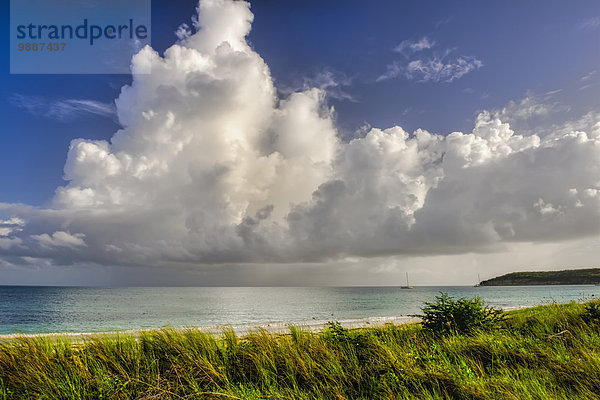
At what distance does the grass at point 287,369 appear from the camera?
4.52 m

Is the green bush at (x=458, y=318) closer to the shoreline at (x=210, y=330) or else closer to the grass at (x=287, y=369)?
the grass at (x=287, y=369)

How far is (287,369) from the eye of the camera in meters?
5.36

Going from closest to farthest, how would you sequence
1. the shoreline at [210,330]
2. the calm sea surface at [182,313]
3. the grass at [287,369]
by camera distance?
the grass at [287,369] < the shoreline at [210,330] < the calm sea surface at [182,313]

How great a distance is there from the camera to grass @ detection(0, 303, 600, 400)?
4.52 m

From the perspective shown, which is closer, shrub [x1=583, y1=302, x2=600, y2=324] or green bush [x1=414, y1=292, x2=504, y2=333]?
green bush [x1=414, y1=292, x2=504, y2=333]

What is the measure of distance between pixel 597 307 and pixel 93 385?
1141 centimetres

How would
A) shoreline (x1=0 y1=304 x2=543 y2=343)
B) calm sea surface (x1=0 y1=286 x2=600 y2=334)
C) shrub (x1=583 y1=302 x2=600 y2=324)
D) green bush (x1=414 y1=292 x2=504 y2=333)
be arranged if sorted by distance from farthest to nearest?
calm sea surface (x1=0 y1=286 x2=600 y2=334) < shrub (x1=583 y1=302 x2=600 y2=324) < green bush (x1=414 y1=292 x2=504 y2=333) < shoreline (x1=0 y1=304 x2=543 y2=343)

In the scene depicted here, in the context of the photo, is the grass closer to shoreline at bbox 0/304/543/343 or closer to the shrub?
shoreline at bbox 0/304/543/343

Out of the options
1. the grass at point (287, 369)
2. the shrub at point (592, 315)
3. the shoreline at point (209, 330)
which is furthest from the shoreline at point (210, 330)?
the shrub at point (592, 315)

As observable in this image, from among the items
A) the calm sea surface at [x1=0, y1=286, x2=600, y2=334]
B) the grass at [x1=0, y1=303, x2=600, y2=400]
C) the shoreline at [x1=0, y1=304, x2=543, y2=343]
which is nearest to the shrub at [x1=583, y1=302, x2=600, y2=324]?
the grass at [x1=0, y1=303, x2=600, y2=400]

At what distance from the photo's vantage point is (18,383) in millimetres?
4945

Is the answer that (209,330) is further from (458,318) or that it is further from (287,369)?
(458,318)

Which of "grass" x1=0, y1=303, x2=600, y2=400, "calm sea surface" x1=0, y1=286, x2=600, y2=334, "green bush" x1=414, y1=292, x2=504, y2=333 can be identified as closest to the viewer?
"grass" x1=0, y1=303, x2=600, y2=400

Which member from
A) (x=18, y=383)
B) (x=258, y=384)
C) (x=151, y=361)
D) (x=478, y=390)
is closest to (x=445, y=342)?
(x=478, y=390)
